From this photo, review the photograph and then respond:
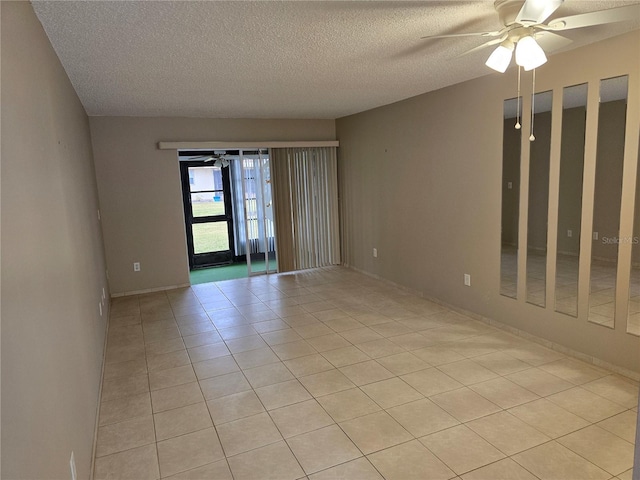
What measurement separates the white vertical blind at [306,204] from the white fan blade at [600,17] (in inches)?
175

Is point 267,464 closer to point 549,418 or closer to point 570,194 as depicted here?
point 549,418

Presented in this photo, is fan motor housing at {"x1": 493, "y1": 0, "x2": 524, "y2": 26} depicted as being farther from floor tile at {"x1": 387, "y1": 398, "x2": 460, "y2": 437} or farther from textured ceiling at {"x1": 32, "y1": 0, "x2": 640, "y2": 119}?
floor tile at {"x1": 387, "y1": 398, "x2": 460, "y2": 437}

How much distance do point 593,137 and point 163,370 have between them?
3.64 meters

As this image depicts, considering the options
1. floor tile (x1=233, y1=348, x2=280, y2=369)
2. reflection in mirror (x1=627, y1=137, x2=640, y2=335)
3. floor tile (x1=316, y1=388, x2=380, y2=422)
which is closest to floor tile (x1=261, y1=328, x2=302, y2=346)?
floor tile (x1=233, y1=348, x2=280, y2=369)

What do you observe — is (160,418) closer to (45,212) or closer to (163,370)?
(163,370)

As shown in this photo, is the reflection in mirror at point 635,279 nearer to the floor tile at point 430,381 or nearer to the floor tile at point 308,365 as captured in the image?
the floor tile at point 430,381

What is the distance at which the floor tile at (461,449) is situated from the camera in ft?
7.08

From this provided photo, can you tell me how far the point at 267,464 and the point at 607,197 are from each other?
281 centimetres

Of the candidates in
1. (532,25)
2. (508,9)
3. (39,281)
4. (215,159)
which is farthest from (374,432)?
(215,159)

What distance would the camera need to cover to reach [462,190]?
4168 mm

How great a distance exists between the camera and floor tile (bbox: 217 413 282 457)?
2361mm

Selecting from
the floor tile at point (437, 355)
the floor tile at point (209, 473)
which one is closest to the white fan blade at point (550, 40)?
the floor tile at point (437, 355)

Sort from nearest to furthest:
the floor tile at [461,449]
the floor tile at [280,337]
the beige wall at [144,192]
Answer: the floor tile at [461,449], the floor tile at [280,337], the beige wall at [144,192]

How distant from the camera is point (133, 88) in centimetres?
372
